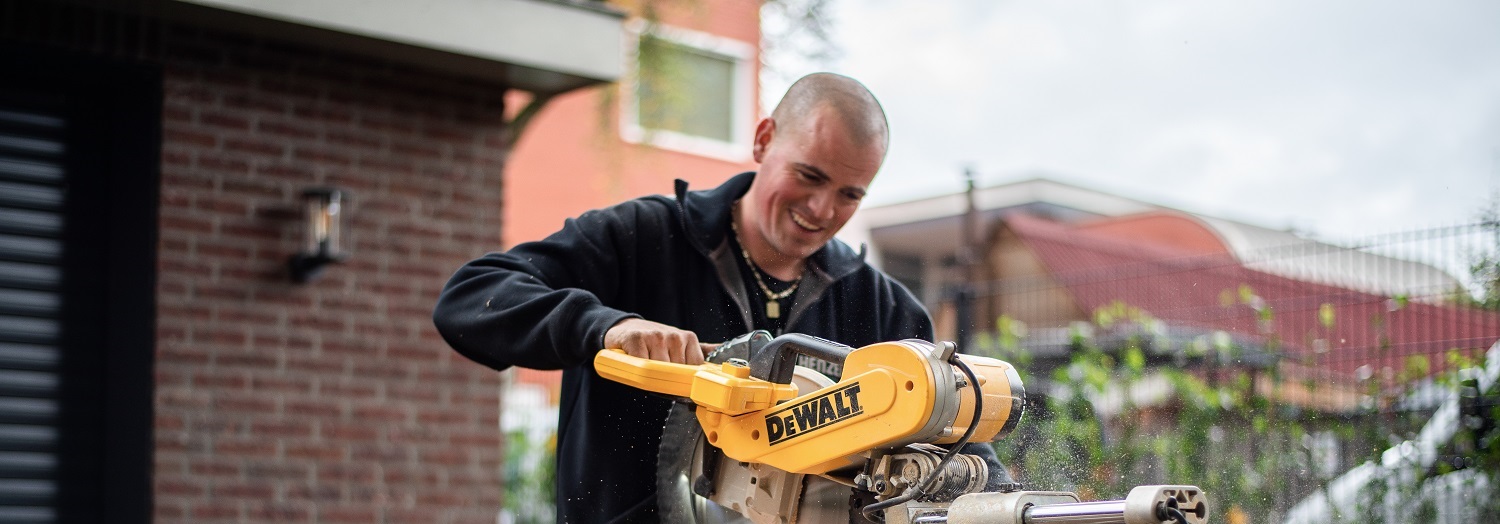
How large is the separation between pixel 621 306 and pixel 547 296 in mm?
419

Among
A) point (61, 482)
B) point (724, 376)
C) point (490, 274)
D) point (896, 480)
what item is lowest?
point (61, 482)

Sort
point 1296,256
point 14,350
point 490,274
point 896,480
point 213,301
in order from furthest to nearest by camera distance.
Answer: point 1296,256
point 213,301
point 14,350
point 490,274
point 896,480

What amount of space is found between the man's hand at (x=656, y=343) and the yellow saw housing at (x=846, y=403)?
31mm

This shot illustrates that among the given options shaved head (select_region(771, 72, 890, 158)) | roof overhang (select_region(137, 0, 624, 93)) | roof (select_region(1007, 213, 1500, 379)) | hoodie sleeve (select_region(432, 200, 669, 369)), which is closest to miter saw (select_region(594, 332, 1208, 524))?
hoodie sleeve (select_region(432, 200, 669, 369))

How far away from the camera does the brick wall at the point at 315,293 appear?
542cm

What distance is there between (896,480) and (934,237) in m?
12.7

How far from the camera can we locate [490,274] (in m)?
2.83

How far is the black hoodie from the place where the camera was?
2727mm

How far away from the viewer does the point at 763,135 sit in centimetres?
319

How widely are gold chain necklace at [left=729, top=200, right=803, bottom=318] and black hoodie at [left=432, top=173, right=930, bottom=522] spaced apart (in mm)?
30

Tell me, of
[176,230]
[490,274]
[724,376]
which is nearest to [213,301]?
[176,230]

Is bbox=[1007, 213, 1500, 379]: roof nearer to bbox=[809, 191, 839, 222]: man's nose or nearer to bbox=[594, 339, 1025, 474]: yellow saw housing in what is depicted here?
bbox=[809, 191, 839, 222]: man's nose

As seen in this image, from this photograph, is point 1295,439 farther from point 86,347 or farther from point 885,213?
point 885,213

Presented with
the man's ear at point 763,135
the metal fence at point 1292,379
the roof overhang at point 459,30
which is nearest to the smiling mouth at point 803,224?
the man's ear at point 763,135
